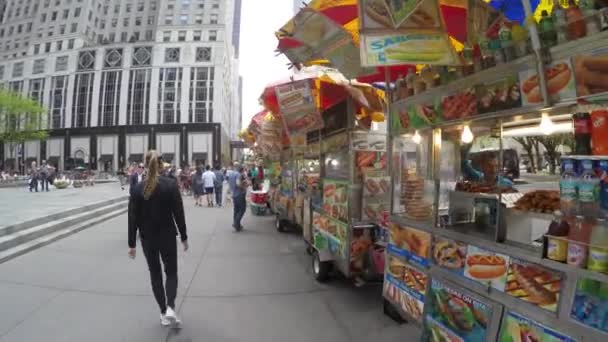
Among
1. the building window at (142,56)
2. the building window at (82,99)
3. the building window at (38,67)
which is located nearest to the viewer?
the building window at (142,56)

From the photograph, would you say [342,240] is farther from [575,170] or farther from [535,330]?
[575,170]

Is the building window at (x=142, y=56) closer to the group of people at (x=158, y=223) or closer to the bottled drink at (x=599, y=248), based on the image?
the group of people at (x=158, y=223)

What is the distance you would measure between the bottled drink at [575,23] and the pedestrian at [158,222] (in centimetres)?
370

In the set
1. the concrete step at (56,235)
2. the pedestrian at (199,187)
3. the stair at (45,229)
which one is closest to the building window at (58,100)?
the pedestrian at (199,187)

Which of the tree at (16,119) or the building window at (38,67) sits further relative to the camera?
the building window at (38,67)

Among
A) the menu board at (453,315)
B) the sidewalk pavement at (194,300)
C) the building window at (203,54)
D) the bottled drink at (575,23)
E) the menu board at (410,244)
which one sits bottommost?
the sidewalk pavement at (194,300)

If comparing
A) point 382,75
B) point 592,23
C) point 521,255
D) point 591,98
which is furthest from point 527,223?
point 382,75

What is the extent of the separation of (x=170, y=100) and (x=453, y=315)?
66548 millimetres

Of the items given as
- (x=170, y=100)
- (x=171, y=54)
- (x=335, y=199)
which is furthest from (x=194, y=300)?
(x=171, y=54)

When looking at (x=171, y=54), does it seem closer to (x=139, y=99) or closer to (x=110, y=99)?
(x=139, y=99)

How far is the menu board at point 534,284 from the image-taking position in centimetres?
219

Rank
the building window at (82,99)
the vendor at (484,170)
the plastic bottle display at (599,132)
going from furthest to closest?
1. the building window at (82,99)
2. the vendor at (484,170)
3. the plastic bottle display at (599,132)

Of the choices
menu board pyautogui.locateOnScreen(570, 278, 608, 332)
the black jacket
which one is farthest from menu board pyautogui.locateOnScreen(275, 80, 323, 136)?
menu board pyautogui.locateOnScreen(570, 278, 608, 332)

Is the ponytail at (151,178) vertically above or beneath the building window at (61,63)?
beneath
